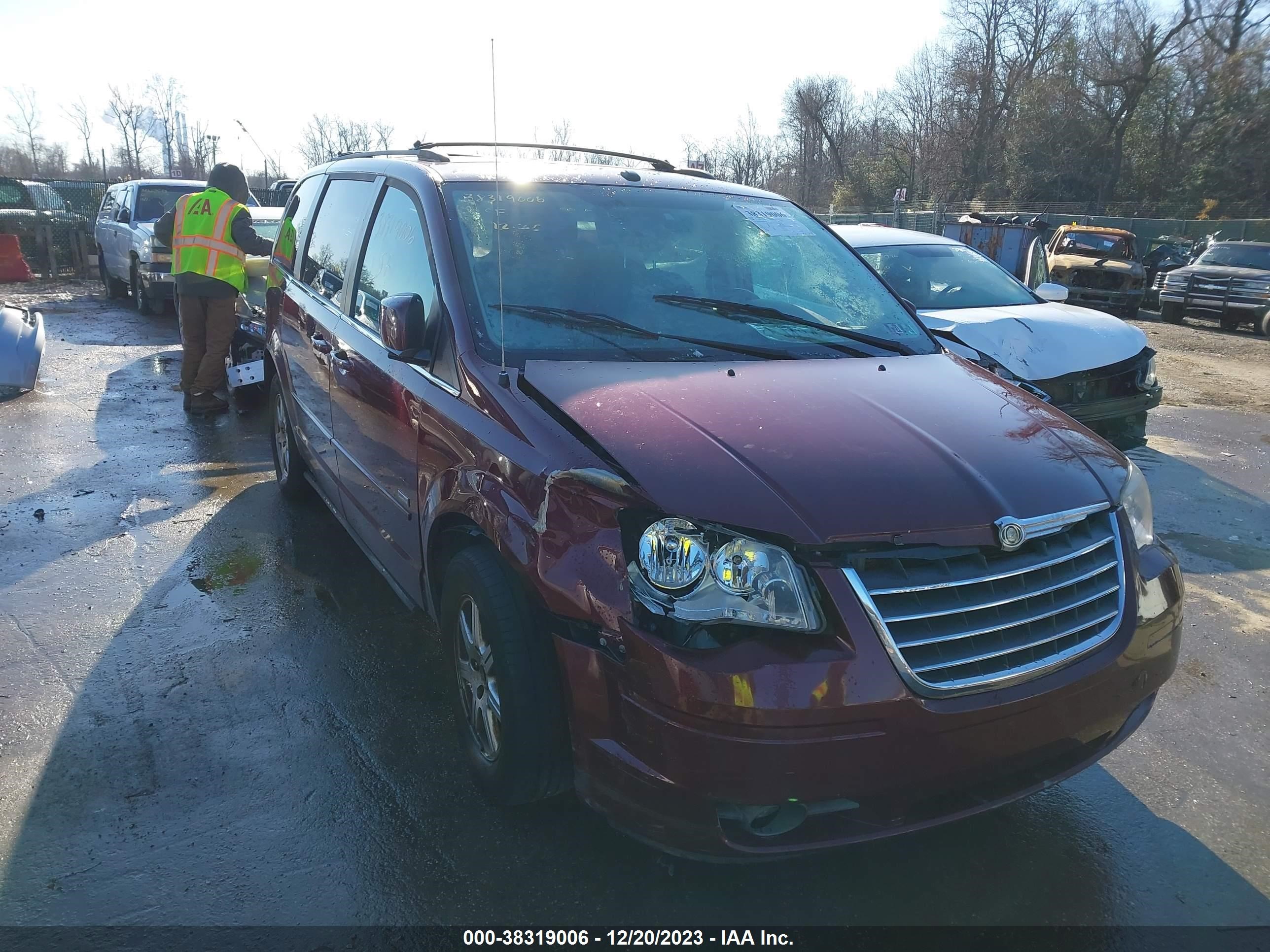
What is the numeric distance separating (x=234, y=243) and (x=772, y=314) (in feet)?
19.9

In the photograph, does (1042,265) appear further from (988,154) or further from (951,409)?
(988,154)

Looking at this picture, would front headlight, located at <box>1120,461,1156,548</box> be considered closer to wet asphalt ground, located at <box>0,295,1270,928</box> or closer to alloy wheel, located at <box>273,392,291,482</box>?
wet asphalt ground, located at <box>0,295,1270,928</box>

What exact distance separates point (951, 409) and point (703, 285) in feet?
3.66

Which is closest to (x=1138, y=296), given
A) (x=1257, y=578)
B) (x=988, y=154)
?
(x=1257, y=578)

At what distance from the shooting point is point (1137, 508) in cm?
281

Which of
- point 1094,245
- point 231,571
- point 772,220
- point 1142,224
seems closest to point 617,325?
point 772,220

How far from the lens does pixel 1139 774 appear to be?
326 cm

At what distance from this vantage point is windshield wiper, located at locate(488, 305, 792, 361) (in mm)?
3148

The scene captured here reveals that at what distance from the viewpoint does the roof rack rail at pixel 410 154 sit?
389 centimetres

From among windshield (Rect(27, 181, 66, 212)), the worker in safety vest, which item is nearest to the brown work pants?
the worker in safety vest

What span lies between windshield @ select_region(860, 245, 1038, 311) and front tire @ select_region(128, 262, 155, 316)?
10852 mm

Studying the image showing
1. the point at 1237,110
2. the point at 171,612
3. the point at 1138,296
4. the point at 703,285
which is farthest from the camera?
the point at 1237,110

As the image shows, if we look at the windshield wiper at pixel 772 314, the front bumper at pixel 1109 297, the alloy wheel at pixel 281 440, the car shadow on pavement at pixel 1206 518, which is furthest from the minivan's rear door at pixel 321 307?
the front bumper at pixel 1109 297

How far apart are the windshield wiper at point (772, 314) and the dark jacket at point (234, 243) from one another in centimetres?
556
